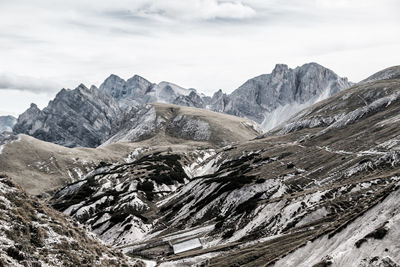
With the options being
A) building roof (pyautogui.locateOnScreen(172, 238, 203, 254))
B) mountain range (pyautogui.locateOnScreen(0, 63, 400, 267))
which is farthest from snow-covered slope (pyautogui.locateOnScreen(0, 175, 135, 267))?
building roof (pyautogui.locateOnScreen(172, 238, 203, 254))

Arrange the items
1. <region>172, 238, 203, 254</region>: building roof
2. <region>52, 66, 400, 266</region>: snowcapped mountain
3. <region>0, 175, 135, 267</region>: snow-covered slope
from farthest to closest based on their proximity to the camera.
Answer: <region>172, 238, 203, 254</region>: building roof → <region>52, 66, 400, 266</region>: snowcapped mountain → <region>0, 175, 135, 267</region>: snow-covered slope

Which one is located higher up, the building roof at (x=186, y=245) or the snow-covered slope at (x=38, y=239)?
the snow-covered slope at (x=38, y=239)

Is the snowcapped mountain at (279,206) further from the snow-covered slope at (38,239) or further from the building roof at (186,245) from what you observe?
the snow-covered slope at (38,239)

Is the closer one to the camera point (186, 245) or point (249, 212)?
point (186, 245)

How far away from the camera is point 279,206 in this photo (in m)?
81.4

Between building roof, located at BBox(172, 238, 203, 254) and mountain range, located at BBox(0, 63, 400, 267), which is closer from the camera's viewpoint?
mountain range, located at BBox(0, 63, 400, 267)

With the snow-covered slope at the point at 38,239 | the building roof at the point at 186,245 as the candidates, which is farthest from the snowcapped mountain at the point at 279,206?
the snow-covered slope at the point at 38,239

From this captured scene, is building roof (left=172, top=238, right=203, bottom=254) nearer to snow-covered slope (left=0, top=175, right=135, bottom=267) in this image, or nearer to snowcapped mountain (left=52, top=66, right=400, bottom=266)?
snowcapped mountain (left=52, top=66, right=400, bottom=266)

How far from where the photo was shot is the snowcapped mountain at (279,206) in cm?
4156

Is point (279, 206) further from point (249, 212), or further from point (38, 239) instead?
point (38, 239)

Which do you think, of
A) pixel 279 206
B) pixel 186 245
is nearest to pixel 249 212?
pixel 279 206

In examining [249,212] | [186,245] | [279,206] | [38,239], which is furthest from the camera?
[249,212]

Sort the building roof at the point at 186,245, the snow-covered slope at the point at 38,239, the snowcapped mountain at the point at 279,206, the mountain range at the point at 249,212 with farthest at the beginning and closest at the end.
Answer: the building roof at the point at 186,245, the snowcapped mountain at the point at 279,206, the mountain range at the point at 249,212, the snow-covered slope at the point at 38,239

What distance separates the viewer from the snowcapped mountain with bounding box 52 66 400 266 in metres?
41.6
